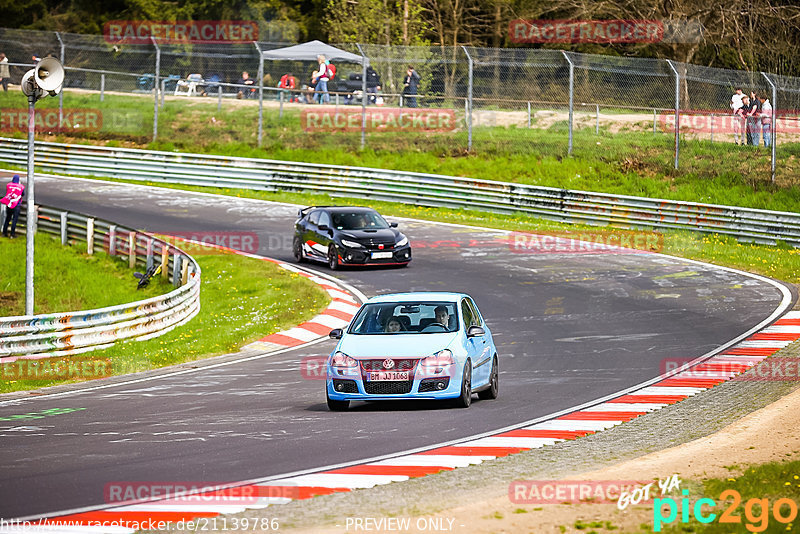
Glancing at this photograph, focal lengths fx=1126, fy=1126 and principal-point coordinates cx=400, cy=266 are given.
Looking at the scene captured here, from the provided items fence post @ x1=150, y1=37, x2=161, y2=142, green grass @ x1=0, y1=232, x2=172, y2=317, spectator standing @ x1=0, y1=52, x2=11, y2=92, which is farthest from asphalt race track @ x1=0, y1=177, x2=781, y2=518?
spectator standing @ x1=0, y1=52, x2=11, y2=92

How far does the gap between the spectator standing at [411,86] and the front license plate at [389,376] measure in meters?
23.3

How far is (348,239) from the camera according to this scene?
24719 millimetres

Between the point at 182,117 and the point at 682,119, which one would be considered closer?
the point at 682,119

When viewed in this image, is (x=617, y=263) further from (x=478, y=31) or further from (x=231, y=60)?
(x=478, y=31)

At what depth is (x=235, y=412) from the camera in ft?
41.9

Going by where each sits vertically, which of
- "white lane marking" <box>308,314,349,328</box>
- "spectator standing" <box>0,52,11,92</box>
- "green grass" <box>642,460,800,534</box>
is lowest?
"white lane marking" <box>308,314,349,328</box>

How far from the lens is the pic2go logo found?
7195 mm

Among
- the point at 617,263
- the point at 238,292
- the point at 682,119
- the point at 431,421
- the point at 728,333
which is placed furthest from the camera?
the point at 682,119

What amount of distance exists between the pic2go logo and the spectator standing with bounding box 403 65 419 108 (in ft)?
92.0

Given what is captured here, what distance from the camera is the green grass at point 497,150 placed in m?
31.2

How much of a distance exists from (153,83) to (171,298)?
70.6ft

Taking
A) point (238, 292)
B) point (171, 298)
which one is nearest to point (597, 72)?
point (238, 292)

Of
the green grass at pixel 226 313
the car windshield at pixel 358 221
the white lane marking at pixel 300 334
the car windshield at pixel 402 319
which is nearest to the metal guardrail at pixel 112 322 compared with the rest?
the green grass at pixel 226 313

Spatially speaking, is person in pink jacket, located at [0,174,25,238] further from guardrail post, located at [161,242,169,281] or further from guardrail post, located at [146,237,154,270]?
guardrail post, located at [161,242,169,281]
